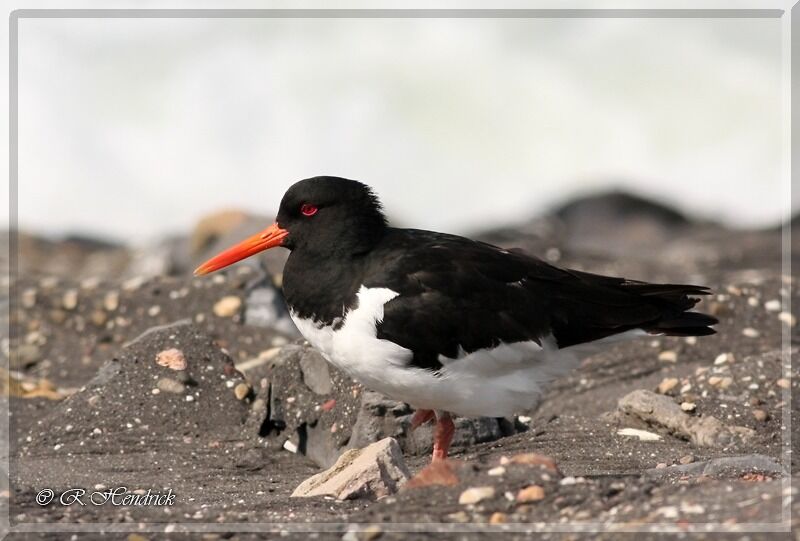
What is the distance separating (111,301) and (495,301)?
13.4 feet

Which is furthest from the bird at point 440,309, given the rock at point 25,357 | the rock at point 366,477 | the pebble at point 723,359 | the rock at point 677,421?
the rock at point 25,357

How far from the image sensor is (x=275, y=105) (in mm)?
18766

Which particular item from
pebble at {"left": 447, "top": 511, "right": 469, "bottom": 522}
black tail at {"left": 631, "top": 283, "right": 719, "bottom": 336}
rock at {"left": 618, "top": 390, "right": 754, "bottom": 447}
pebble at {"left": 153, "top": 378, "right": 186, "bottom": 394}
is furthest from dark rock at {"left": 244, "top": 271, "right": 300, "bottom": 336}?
pebble at {"left": 447, "top": 511, "right": 469, "bottom": 522}

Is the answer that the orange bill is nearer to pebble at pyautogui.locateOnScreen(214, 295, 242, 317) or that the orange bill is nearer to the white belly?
the white belly

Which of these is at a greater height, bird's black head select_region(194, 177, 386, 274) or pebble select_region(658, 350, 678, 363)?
bird's black head select_region(194, 177, 386, 274)

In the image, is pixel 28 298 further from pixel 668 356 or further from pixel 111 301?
pixel 668 356

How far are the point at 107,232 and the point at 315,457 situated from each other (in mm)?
12307

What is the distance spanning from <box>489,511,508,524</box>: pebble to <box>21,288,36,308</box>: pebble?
5.69 meters

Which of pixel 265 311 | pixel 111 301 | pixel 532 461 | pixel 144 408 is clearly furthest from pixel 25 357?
pixel 532 461

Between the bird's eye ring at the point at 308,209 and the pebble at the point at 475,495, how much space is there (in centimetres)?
184

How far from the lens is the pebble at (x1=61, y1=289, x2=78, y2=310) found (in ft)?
28.4

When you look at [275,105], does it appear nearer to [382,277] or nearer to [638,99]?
[638,99]

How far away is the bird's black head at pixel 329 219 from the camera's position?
17.7 ft

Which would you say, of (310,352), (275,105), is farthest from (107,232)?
(310,352)
